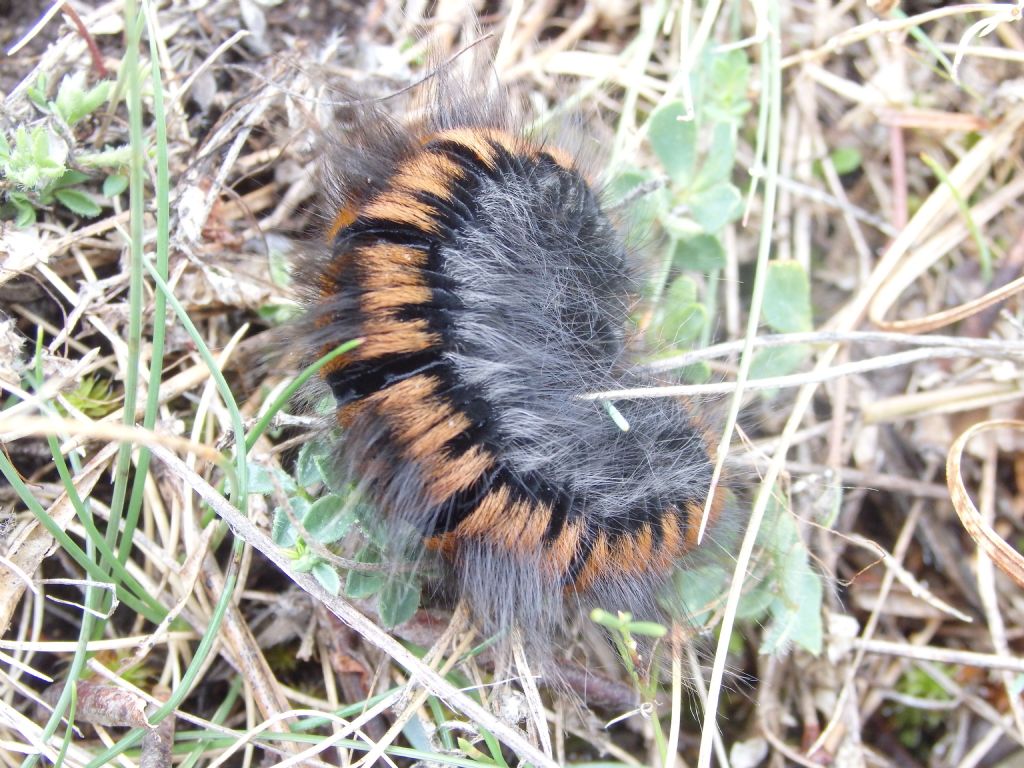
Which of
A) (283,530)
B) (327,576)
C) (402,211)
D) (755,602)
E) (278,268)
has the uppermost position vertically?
(402,211)

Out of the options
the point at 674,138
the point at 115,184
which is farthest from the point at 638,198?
the point at 115,184

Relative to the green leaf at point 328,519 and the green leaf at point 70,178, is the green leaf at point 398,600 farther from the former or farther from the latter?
the green leaf at point 70,178

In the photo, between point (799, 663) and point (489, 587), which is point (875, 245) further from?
point (489, 587)

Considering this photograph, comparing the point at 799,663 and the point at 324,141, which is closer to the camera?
the point at 324,141

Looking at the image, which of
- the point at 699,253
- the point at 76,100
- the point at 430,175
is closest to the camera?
the point at 430,175

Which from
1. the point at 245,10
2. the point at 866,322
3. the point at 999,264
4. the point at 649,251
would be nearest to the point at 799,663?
the point at 866,322

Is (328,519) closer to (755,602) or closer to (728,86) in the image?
(755,602)

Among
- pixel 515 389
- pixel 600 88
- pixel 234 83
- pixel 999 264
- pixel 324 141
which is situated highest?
pixel 234 83
